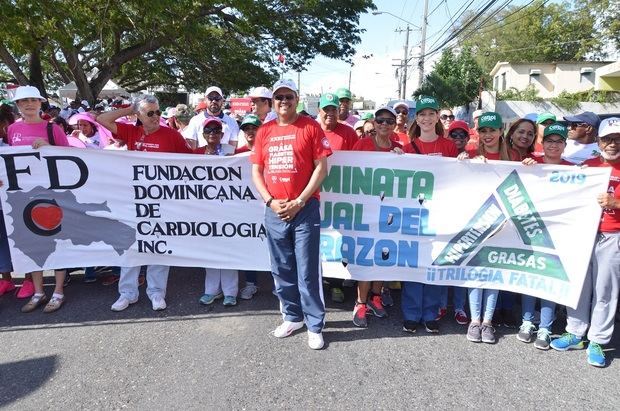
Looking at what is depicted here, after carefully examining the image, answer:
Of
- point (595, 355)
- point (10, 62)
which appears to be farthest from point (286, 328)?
point (10, 62)

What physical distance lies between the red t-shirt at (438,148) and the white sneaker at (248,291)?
2030mm

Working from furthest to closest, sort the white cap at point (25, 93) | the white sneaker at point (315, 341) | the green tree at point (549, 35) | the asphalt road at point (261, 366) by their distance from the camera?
1. the green tree at point (549, 35)
2. the white cap at point (25, 93)
3. the white sneaker at point (315, 341)
4. the asphalt road at point (261, 366)

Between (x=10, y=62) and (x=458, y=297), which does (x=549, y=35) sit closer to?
(x=10, y=62)

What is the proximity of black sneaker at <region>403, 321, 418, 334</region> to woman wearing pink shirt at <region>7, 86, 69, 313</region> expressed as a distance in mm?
3169

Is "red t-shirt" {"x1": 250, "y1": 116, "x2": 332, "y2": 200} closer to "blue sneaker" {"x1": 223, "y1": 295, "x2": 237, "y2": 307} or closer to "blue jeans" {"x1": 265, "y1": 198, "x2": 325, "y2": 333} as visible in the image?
"blue jeans" {"x1": 265, "y1": 198, "x2": 325, "y2": 333}

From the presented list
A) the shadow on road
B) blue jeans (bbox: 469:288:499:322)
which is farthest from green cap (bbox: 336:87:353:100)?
the shadow on road

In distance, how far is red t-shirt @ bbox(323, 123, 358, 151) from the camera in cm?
431

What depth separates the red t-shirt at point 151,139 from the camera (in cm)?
426

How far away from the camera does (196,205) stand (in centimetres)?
428

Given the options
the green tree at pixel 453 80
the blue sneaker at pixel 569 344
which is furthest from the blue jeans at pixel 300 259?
the green tree at pixel 453 80

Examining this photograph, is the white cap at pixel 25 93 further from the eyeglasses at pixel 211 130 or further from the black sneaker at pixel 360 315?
the black sneaker at pixel 360 315

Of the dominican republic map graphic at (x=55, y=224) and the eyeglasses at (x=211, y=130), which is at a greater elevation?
the eyeglasses at (x=211, y=130)

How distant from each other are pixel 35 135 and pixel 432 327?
158 inches

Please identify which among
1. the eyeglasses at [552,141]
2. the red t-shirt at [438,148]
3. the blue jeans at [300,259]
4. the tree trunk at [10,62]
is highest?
the tree trunk at [10,62]
